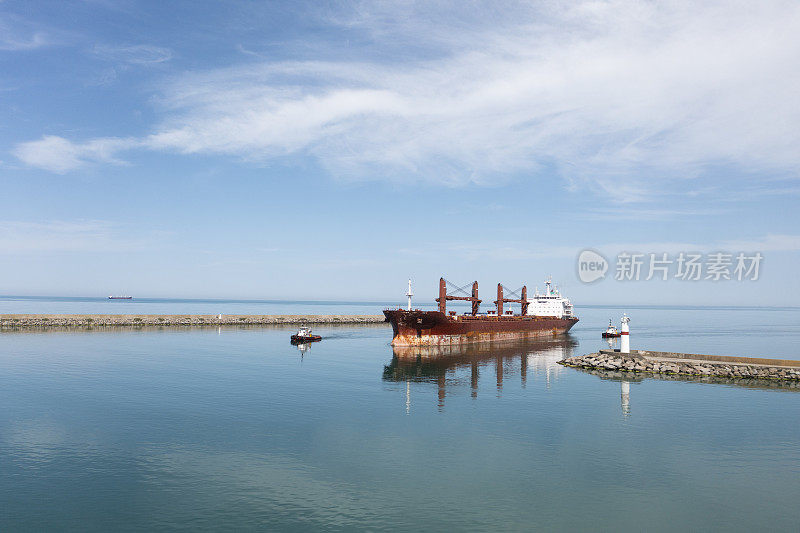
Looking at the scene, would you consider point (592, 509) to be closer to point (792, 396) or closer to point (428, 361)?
point (792, 396)

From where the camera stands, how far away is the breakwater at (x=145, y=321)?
338 feet

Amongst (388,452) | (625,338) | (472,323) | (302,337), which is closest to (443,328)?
(472,323)

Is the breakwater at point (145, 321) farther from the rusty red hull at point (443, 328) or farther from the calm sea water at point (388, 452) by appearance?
the calm sea water at point (388, 452)

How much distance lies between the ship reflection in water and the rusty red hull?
148cm

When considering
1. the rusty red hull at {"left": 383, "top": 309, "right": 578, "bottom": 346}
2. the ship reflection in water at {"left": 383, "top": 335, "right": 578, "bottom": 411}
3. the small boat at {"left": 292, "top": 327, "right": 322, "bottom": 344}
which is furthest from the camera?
the small boat at {"left": 292, "top": 327, "right": 322, "bottom": 344}

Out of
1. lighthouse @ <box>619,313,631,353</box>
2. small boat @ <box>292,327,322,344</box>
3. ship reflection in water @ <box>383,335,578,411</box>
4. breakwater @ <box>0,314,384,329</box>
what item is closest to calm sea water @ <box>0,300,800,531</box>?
ship reflection in water @ <box>383,335,578,411</box>

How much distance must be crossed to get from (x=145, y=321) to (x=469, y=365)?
88.4m

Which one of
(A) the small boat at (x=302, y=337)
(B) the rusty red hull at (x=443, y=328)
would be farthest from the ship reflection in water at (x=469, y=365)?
(A) the small boat at (x=302, y=337)

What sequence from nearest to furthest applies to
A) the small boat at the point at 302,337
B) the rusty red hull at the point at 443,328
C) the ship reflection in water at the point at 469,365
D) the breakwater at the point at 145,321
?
1. the ship reflection in water at the point at 469,365
2. the rusty red hull at the point at 443,328
3. the small boat at the point at 302,337
4. the breakwater at the point at 145,321

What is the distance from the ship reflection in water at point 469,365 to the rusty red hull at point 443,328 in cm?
148

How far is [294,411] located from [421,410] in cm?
873

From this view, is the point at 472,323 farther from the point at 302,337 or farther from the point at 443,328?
the point at 302,337

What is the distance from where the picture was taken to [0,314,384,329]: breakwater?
338 ft

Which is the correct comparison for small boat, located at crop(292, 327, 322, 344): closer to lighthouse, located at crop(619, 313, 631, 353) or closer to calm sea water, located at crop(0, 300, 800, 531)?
calm sea water, located at crop(0, 300, 800, 531)
